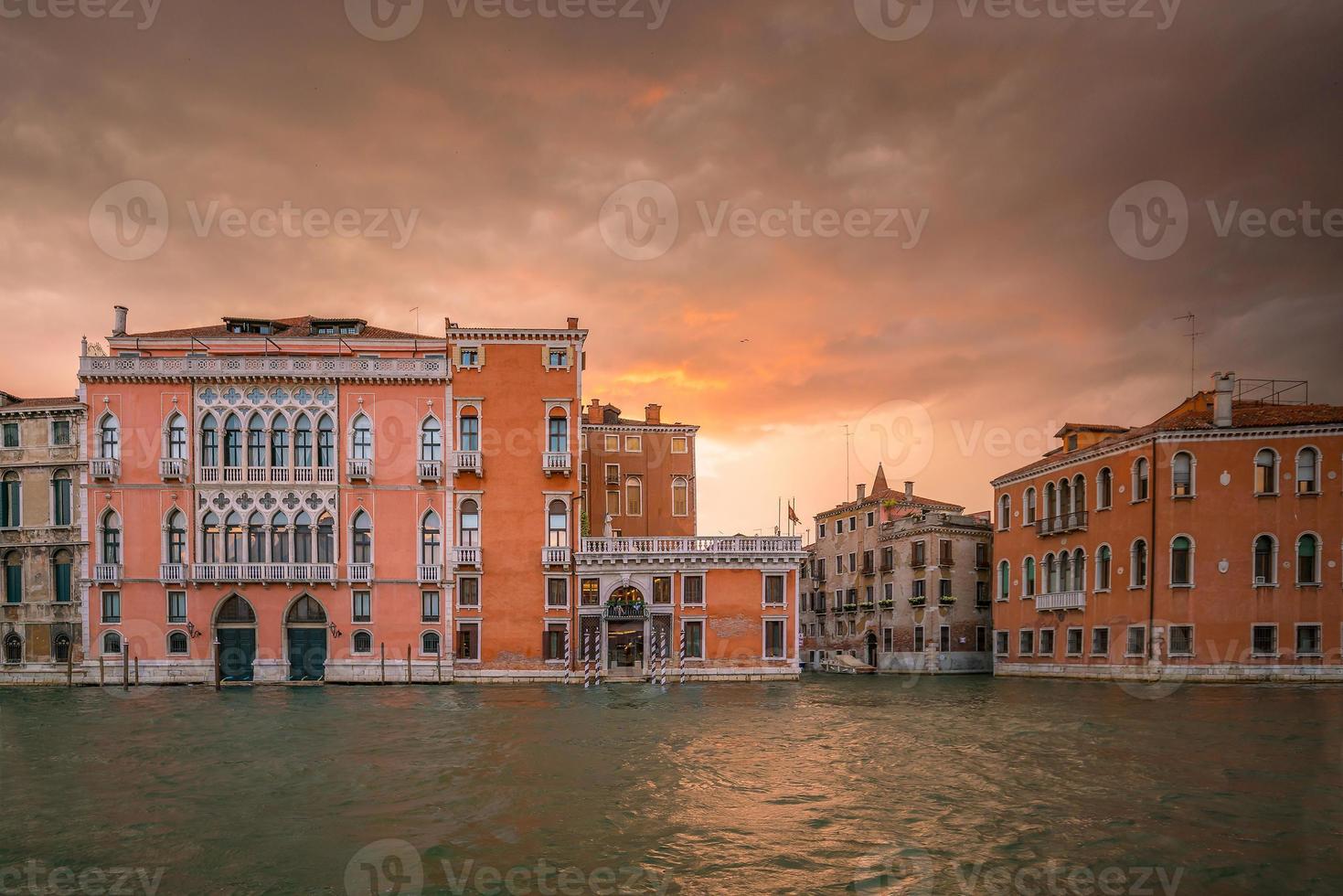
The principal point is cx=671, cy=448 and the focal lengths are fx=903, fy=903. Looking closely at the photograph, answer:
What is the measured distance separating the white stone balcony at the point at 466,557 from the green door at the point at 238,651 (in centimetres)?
792

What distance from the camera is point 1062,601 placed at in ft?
121

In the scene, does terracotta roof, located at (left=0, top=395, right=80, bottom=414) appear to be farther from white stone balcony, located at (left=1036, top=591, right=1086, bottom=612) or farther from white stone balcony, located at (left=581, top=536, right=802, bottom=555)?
white stone balcony, located at (left=1036, top=591, right=1086, bottom=612)

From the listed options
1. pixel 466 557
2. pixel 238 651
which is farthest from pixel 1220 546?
pixel 238 651

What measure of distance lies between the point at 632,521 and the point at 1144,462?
21.4 metres

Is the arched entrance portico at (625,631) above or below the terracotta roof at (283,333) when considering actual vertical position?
below

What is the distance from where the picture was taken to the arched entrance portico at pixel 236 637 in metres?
33.9

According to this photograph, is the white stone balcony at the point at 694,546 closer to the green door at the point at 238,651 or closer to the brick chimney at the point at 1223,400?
the green door at the point at 238,651

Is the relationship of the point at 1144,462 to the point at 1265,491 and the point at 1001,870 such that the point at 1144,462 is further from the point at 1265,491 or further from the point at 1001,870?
the point at 1001,870

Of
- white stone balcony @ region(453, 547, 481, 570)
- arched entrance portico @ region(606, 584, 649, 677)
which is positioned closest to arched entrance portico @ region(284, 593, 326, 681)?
white stone balcony @ region(453, 547, 481, 570)

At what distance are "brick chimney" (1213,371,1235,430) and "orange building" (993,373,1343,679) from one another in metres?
0.05

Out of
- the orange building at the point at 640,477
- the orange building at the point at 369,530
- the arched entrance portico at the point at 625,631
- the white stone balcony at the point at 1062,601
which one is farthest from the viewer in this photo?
the orange building at the point at 640,477

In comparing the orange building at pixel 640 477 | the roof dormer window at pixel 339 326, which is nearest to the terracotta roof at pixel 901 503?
the orange building at pixel 640 477

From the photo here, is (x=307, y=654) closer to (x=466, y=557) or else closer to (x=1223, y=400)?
(x=466, y=557)

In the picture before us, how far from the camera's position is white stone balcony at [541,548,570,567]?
34875mm
